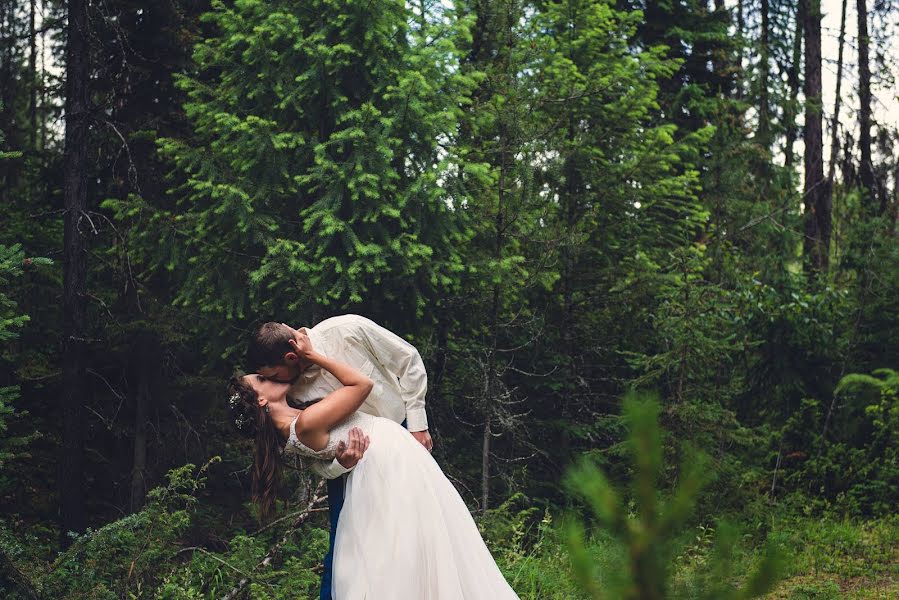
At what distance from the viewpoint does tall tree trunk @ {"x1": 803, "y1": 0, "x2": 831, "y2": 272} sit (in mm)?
15305

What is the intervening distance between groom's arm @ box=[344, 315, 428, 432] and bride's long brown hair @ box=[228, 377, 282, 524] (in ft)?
1.86

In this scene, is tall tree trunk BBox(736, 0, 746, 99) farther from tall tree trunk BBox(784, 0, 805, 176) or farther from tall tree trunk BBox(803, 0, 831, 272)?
tall tree trunk BBox(803, 0, 831, 272)

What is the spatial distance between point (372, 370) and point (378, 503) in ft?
2.33

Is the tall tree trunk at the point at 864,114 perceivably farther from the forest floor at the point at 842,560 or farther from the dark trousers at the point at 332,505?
the dark trousers at the point at 332,505

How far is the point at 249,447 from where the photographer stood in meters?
11.8

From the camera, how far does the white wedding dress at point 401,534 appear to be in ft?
12.2

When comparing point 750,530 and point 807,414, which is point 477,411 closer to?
point 750,530

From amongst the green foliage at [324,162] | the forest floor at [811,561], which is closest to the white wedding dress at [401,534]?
the forest floor at [811,561]

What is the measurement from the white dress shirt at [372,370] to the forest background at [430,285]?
235 centimetres

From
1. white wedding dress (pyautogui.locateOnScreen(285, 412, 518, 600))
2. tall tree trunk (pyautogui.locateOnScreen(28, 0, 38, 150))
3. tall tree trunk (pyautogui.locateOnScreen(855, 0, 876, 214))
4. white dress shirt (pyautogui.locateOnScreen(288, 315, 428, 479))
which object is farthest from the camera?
tall tree trunk (pyautogui.locateOnScreen(855, 0, 876, 214))

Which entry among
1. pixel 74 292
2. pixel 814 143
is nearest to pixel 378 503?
pixel 74 292

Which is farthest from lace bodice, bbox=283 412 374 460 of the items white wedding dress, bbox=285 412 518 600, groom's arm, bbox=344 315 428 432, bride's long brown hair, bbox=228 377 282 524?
groom's arm, bbox=344 315 428 432

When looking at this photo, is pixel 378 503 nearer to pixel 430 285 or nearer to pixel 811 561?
pixel 430 285

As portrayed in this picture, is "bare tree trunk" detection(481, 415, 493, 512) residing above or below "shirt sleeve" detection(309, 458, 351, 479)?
below
